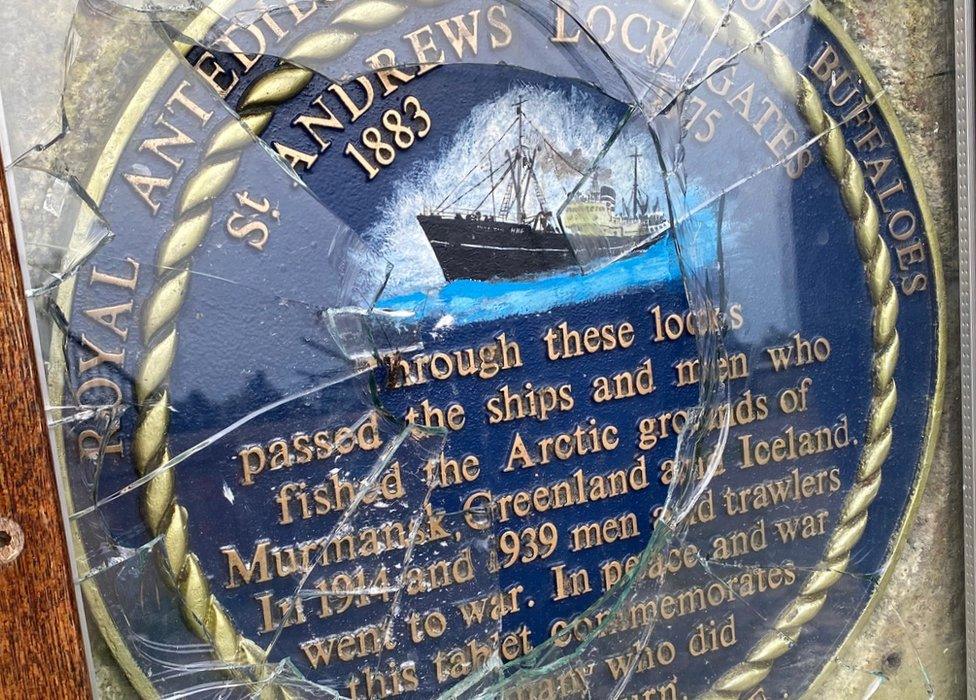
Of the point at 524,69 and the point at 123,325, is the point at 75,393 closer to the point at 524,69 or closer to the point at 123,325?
the point at 123,325

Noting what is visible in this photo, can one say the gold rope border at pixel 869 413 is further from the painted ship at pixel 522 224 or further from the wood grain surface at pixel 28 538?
the wood grain surface at pixel 28 538

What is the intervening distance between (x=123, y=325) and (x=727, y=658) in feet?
4.83

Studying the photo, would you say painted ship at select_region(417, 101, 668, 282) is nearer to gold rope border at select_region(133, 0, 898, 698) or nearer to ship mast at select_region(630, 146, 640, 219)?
ship mast at select_region(630, 146, 640, 219)

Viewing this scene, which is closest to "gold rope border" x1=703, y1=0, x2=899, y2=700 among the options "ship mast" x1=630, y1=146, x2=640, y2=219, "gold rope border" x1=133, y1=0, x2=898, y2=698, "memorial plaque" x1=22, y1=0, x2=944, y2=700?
"memorial plaque" x1=22, y1=0, x2=944, y2=700

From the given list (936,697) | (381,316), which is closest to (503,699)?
(381,316)

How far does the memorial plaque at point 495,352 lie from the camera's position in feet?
5.14

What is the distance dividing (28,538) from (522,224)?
1043 millimetres

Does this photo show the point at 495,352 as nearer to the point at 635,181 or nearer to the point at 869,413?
the point at 635,181

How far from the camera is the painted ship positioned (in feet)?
5.74

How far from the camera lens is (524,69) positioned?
1775 mm

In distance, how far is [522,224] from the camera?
1.79m

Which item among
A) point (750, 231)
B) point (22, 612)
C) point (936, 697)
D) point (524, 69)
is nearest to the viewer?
point (22, 612)

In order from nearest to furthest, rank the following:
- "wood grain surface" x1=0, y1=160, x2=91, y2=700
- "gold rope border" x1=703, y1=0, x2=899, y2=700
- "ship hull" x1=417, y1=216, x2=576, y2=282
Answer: "wood grain surface" x1=0, y1=160, x2=91, y2=700, "ship hull" x1=417, y1=216, x2=576, y2=282, "gold rope border" x1=703, y1=0, x2=899, y2=700

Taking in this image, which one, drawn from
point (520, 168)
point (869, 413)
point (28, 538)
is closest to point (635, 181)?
point (520, 168)
